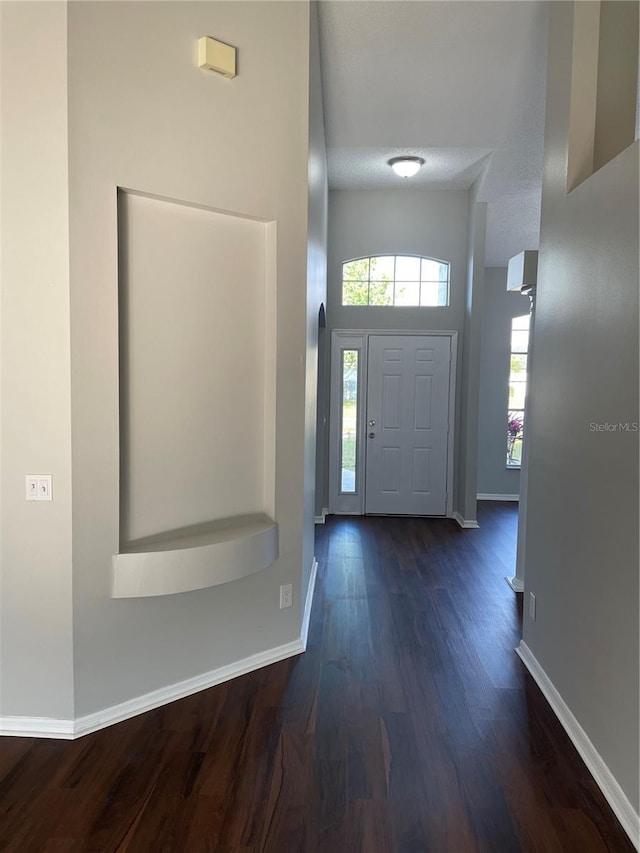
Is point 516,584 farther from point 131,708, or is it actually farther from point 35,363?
point 35,363

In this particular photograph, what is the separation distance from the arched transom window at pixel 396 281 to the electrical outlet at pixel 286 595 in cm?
395

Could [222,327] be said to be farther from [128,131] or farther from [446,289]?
[446,289]

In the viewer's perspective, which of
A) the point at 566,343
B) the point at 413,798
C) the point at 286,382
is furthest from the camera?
the point at 286,382

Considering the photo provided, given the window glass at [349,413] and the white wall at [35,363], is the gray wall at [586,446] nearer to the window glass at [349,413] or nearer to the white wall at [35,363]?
the white wall at [35,363]

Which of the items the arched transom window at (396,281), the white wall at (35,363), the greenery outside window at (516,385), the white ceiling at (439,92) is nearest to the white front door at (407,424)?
the arched transom window at (396,281)

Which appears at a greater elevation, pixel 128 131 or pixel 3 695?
pixel 128 131

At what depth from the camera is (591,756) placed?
233 centimetres

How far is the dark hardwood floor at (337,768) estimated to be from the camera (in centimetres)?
196

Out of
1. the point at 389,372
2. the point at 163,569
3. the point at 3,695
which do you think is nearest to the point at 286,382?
the point at 163,569

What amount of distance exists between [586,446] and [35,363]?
228 cm

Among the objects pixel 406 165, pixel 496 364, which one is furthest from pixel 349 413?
pixel 406 165

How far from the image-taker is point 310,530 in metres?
4.03

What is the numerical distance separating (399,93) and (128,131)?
2.59 m

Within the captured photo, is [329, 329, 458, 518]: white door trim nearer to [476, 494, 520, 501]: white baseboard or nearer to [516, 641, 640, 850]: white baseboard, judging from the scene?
[476, 494, 520, 501]: white baseboard
